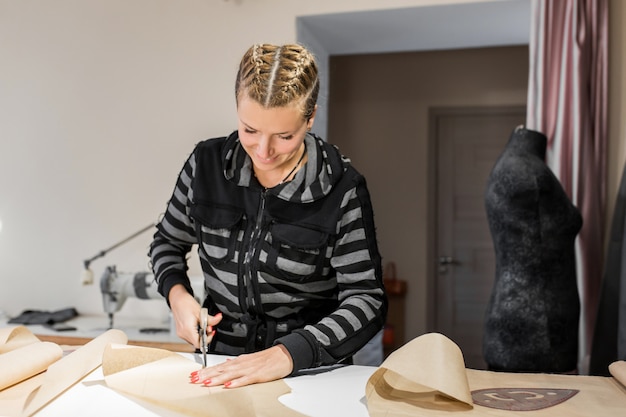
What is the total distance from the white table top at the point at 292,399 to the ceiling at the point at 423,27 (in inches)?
80.2

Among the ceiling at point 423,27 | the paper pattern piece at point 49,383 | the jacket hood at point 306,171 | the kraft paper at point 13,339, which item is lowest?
the paper pattern piece at point 49,383

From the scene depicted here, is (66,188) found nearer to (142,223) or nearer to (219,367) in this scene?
(142,223)

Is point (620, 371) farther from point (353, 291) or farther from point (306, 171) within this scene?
point (306, 171)

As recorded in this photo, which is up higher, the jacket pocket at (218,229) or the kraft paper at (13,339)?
the jacket pocket at (218,229)

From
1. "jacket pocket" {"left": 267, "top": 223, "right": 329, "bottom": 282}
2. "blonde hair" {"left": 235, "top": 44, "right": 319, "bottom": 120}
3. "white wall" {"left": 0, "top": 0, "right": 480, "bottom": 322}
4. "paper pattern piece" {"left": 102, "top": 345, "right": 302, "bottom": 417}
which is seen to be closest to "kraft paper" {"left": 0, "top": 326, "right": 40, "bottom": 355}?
"paper pattern piece" {"left": 102, "top": 345, "right": 302, "bottom": 417}

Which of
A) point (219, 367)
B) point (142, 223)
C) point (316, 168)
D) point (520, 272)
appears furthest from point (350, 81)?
point (219, 367)

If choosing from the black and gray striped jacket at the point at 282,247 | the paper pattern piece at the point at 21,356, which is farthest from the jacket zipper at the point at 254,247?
the paper pattern piece at the point at 21,356

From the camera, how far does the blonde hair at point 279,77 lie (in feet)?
3.77

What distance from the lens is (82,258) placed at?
10.1ft

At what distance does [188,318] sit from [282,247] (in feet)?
0.74

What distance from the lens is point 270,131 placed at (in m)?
1.17

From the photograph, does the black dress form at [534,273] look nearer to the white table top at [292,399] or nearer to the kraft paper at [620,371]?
the kraft paper at [620,371]

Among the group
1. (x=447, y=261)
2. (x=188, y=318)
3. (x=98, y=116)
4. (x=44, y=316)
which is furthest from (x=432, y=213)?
(x=188, y=318)

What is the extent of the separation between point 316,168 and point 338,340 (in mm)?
355
